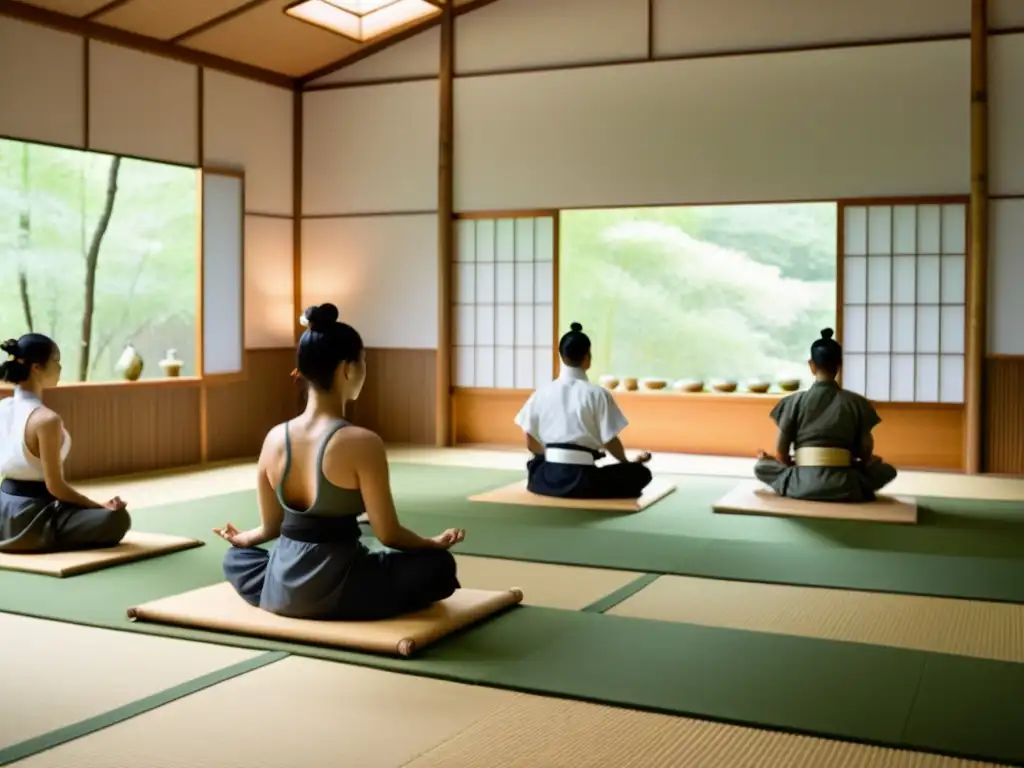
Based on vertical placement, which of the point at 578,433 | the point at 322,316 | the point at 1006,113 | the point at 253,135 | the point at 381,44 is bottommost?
the point at 578,433

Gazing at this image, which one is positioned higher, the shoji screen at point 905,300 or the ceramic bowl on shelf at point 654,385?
the shoji screen at point 905,300

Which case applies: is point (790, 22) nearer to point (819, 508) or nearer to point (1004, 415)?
point (1004, 415)

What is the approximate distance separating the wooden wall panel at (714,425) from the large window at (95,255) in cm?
384

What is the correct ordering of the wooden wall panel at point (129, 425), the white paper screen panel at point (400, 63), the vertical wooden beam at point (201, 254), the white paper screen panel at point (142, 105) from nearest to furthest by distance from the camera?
the wooden wall panel at point (129, 425), the white paper screen panel at point (142, 105), the vertical wooden beam at point (201, 254), the white paper screen panel at point (400, 63)

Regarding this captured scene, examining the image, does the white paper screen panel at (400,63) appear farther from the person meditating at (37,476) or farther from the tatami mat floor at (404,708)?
the tatami mat floor at (404,708)

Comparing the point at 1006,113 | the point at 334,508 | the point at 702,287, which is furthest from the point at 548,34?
the point at 334,508

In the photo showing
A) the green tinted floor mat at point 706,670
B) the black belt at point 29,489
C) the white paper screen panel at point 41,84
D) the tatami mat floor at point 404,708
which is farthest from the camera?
the white paper screen panel at point 41,84

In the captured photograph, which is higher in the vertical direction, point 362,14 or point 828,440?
point 362,14

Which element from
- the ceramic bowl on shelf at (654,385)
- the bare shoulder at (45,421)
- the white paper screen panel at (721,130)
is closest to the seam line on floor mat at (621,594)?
the bare shoulder at (45,421)

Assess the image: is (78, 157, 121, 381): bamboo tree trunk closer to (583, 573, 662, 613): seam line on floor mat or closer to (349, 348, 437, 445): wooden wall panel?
(349, 348, 437, 445): wooden wall panel

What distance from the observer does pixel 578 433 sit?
568cm

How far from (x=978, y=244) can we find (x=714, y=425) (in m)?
2.04

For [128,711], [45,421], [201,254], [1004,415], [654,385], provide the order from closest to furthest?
[128,711] < [45,421] < [1004,415] < [201,254] < [654,385]

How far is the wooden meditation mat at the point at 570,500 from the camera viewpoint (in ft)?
18.2
